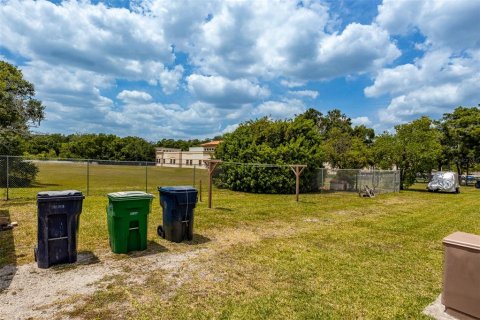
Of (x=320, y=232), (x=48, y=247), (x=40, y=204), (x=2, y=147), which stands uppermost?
(x=2, y=147)

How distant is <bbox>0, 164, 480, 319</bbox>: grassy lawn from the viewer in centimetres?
376

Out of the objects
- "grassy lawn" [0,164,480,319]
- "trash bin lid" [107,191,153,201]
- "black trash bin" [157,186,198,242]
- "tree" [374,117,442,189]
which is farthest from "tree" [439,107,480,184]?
"trash bin lid" [107,191,153,201]

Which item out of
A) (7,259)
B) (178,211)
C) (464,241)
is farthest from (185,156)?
(464,241)

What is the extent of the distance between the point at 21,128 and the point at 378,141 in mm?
24826

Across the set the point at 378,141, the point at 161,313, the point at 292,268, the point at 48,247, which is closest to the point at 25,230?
the point at 48,247

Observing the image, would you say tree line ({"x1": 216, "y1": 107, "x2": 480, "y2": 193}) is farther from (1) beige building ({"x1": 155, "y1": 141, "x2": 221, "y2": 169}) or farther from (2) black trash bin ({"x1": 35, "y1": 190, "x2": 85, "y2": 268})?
(1) beige building ({"x1": 155, "y1": 141, "x2": 221, "y2": 169})

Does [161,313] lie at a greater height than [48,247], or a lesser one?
lesser

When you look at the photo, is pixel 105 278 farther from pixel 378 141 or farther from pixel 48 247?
pixel 378 141

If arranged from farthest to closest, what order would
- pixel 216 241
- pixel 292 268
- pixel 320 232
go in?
pixel 320 232, pixel 216 241, pixel 292 268

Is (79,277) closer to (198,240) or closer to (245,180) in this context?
(198,240)

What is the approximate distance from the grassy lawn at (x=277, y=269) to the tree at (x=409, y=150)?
1494 centimetres

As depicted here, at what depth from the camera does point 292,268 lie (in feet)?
17.1

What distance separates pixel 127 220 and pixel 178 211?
1.17 m

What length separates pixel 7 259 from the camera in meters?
5.20
